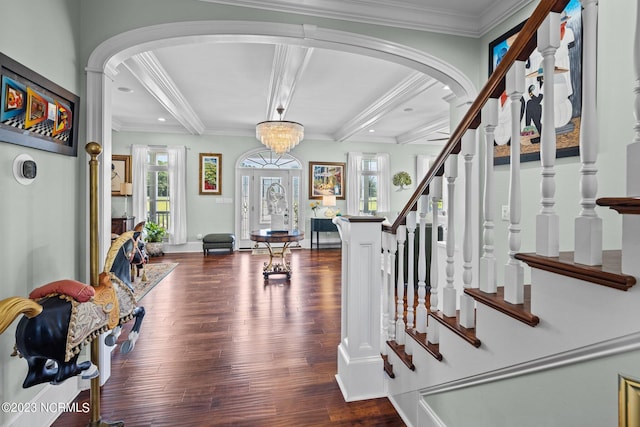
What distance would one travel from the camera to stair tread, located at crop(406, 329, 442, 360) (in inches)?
61.9

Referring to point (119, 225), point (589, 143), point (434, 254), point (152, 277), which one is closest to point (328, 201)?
point (152, 277)

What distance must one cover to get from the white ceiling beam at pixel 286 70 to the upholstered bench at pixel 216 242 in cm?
328

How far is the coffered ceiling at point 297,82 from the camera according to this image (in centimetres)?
269

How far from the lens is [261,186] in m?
8.08

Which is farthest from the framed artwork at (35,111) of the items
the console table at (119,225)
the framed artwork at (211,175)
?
the framed artwork at (211,175)

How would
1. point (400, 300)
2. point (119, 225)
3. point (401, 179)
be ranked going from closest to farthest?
point (400, 300)
point (119, 225)
point (401, 179)

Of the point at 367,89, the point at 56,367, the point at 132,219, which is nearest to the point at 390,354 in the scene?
the point at 56,367

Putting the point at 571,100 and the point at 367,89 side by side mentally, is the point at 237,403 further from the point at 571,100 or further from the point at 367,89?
the point at 367,89

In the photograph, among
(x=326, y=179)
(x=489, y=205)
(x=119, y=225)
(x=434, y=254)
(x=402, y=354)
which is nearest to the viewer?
(x=489, y=205)

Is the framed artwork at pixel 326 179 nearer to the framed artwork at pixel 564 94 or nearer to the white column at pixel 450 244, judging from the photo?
the framed artwork at pixel 564 94

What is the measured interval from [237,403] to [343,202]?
22.0ft

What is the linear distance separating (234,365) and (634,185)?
2.50 m

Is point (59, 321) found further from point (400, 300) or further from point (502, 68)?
point (502, 68)

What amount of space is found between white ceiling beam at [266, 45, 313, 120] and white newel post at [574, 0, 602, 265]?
9.33 feet
